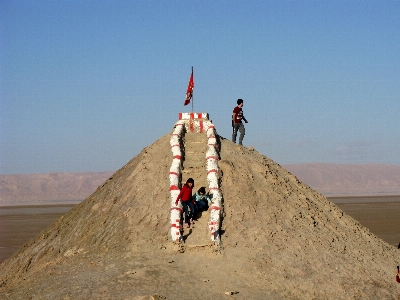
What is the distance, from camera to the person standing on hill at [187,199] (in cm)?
1563

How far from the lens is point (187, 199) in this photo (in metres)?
15.7

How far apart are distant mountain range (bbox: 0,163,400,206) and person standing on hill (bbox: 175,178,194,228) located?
100813mm

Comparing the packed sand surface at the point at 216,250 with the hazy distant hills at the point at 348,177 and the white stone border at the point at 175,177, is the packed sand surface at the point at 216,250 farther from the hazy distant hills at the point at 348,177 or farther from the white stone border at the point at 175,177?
the hazy distant hills at the point at 348,177

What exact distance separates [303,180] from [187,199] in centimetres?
12138

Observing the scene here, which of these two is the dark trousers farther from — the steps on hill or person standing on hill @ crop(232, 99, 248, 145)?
person standing on hill @ crop(232, 99, 248, 145)

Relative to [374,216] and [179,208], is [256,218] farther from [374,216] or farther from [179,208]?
[374,216]

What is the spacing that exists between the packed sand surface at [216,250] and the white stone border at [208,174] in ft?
0.76

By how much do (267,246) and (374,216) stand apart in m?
33.6

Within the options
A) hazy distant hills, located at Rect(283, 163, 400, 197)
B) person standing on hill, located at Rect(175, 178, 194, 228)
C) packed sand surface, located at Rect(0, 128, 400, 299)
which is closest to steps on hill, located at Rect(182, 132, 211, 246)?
packed sand surface, located at Rect(0, 128, 400, 299)

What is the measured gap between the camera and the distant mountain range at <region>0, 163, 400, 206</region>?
12125 centimetres

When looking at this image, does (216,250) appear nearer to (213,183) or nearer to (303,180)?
(213,183)

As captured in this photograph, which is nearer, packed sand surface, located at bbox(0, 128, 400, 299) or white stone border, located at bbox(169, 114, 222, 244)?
packed sand surface, located at bbox(0, 128, 400, 299)

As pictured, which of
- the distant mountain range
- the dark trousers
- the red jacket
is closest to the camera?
the red jacket

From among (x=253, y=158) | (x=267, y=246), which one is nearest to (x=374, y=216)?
(x=253, y=158)
